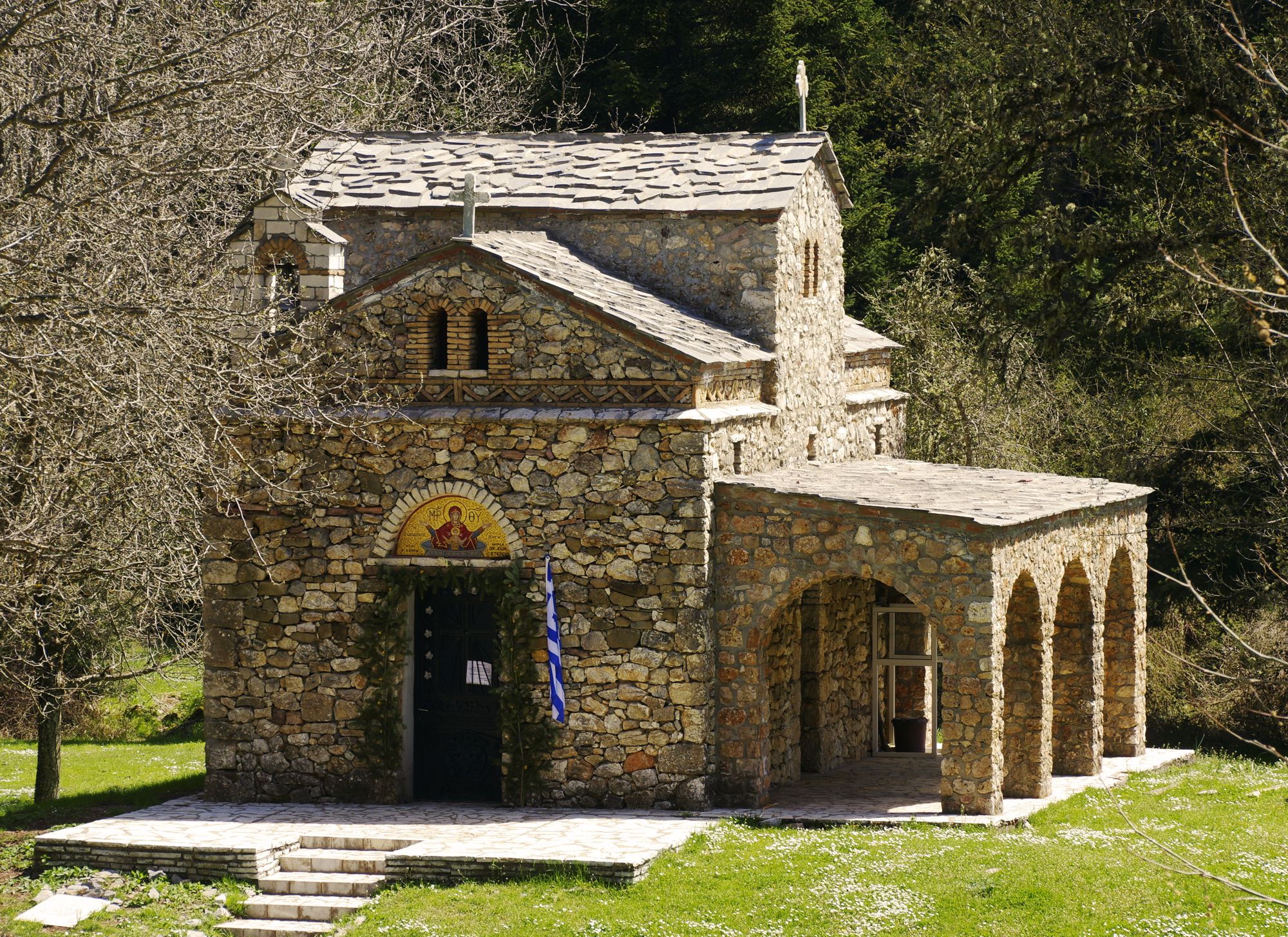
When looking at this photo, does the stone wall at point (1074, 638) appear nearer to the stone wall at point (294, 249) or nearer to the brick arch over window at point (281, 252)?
the stone wall at point (294, 249)

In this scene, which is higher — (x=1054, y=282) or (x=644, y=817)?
(x=1054, y=282)

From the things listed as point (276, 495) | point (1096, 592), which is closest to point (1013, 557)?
point (1096, 592)

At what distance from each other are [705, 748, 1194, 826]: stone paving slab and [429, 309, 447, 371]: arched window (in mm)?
5489

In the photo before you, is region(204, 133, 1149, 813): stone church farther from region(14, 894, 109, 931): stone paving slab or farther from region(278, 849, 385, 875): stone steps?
region(14, 894, 109, 931): stone paving slab

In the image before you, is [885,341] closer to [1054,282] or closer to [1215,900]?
[1054,282]

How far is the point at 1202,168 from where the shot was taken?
22094 mm

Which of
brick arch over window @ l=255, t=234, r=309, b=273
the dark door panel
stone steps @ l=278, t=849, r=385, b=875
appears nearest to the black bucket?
the dark door panel

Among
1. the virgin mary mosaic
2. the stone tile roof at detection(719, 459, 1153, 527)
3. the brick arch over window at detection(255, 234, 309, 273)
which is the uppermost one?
the brick arch over window at detection(255, 234, 309, 273)

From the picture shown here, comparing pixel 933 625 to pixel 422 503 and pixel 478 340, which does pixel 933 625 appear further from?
pixel 478 340

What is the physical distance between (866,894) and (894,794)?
459cm

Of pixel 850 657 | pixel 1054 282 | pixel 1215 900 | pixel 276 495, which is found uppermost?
pixel 1054 282

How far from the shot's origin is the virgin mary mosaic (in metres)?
17.6

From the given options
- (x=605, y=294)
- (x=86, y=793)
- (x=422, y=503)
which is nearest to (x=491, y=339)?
(x=605, y=294)

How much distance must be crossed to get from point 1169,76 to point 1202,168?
17.5 feet
